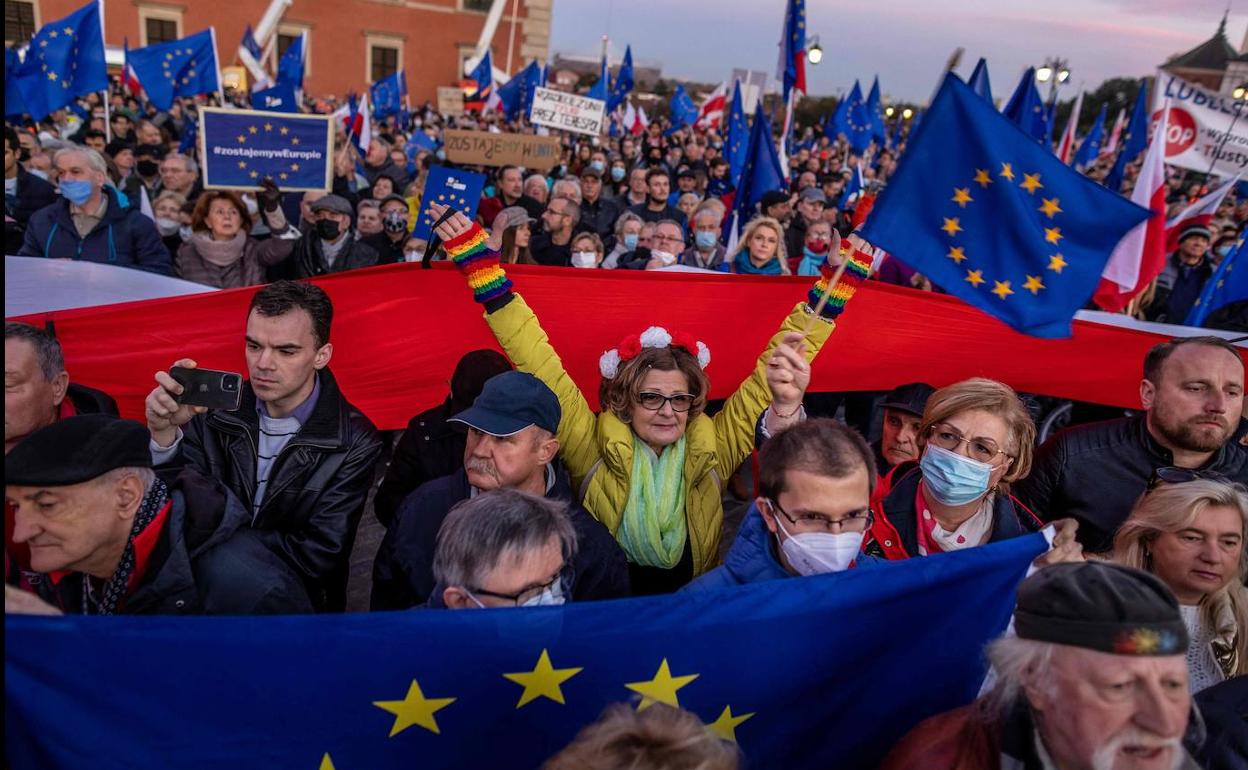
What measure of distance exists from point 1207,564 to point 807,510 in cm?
118

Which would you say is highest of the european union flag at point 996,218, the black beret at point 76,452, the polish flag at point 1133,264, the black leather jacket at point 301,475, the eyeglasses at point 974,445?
the european union flag at point 996,218

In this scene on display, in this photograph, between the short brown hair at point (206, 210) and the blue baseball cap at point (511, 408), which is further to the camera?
the short brown hair at point (206, 210)

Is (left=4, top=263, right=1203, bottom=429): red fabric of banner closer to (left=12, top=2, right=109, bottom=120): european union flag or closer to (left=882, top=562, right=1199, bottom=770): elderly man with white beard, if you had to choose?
(left=882, top=562, right=1199, bottom=770): elderly man with white beard

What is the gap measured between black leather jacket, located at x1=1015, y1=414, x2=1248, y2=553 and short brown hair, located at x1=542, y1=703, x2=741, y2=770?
7.82 ft

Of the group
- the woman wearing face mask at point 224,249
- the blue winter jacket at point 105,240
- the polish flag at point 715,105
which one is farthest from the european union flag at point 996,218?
the polish flag at point 715,105

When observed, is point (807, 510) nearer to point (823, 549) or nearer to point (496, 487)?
point (823, 549)

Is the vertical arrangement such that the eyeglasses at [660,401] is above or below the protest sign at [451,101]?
above

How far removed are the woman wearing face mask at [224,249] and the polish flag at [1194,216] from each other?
25.4ft

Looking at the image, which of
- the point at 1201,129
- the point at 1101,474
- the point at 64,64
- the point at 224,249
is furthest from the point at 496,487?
the point at 64,64

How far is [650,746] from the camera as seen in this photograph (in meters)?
1.42

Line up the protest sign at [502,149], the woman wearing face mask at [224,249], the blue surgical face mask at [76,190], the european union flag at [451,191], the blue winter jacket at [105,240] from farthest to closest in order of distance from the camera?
the protest sign at [502,149] → the european union flag at [451,191] → the woman wearing face mask at [224,249] → the blue winter jacket at [105,240] → the blue surgical face mask at [76,190]

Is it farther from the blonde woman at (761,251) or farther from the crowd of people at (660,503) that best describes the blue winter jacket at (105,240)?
the blonde woman at (761,251)

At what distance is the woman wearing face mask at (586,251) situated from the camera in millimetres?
6191

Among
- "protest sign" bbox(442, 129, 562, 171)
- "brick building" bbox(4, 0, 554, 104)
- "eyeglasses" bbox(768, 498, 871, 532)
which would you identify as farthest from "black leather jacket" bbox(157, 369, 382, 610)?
"brick building" bbox(4, 0, 554, 104)
